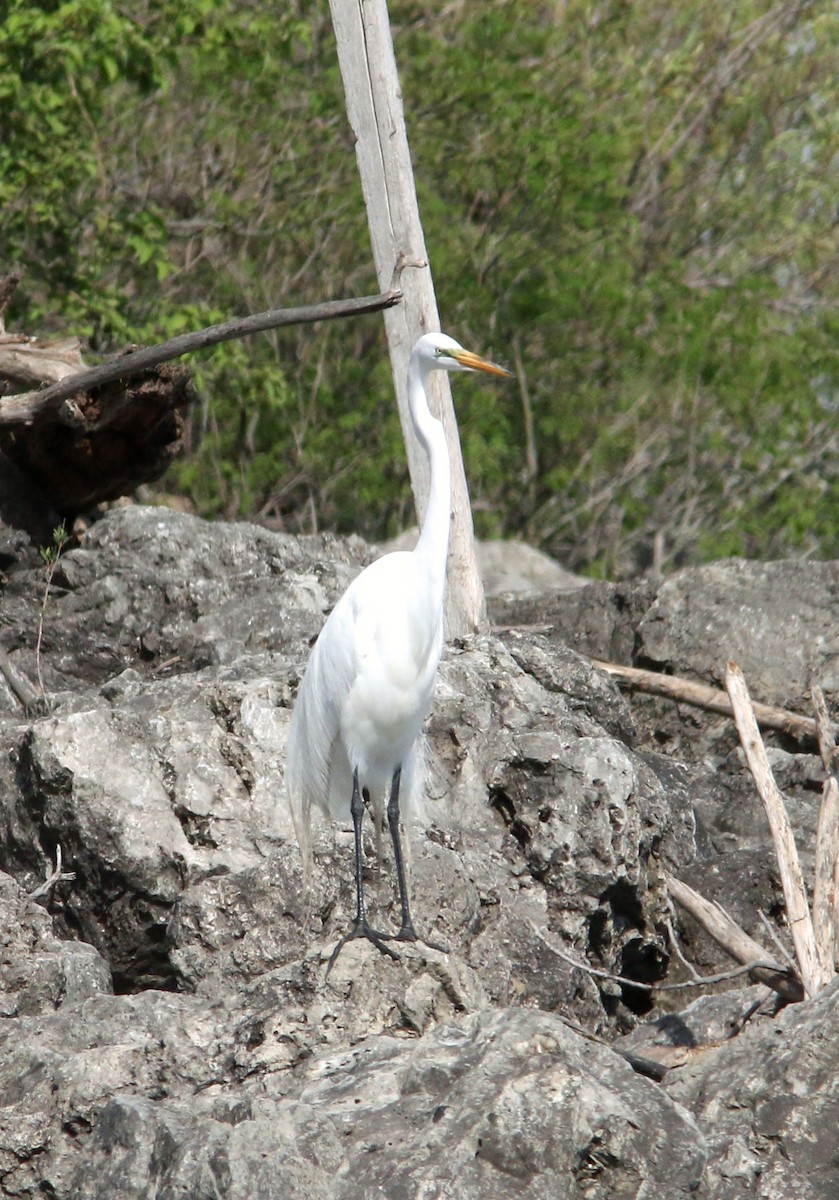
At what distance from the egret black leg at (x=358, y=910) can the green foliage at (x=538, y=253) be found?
Result: 6.59 metres

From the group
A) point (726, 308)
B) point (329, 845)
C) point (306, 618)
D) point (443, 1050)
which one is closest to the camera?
point (443, 1050)

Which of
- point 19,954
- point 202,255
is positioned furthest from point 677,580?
point 202,255

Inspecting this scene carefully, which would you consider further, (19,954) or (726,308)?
(726,308)

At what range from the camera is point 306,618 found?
24.2 ft

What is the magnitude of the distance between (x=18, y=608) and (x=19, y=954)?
9.74 ft

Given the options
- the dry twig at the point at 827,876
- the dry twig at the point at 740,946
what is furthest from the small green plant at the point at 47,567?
the dry twig at the point at 827,876

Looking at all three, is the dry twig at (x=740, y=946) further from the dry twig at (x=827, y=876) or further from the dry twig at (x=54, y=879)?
the dry twig at (x=54, y=879)

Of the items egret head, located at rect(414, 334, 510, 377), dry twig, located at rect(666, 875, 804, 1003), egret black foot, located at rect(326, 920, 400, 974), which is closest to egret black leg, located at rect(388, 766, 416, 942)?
egret black foot, located at rect(326, 920, 400, 974)

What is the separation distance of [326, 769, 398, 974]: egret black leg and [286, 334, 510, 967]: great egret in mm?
12

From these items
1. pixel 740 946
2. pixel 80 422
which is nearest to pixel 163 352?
pixel 80 422

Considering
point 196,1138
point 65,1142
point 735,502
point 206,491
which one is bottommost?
point 735,502

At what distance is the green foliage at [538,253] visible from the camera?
13.5 meters

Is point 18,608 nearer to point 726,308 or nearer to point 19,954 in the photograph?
point 19,954

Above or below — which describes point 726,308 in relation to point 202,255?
below
